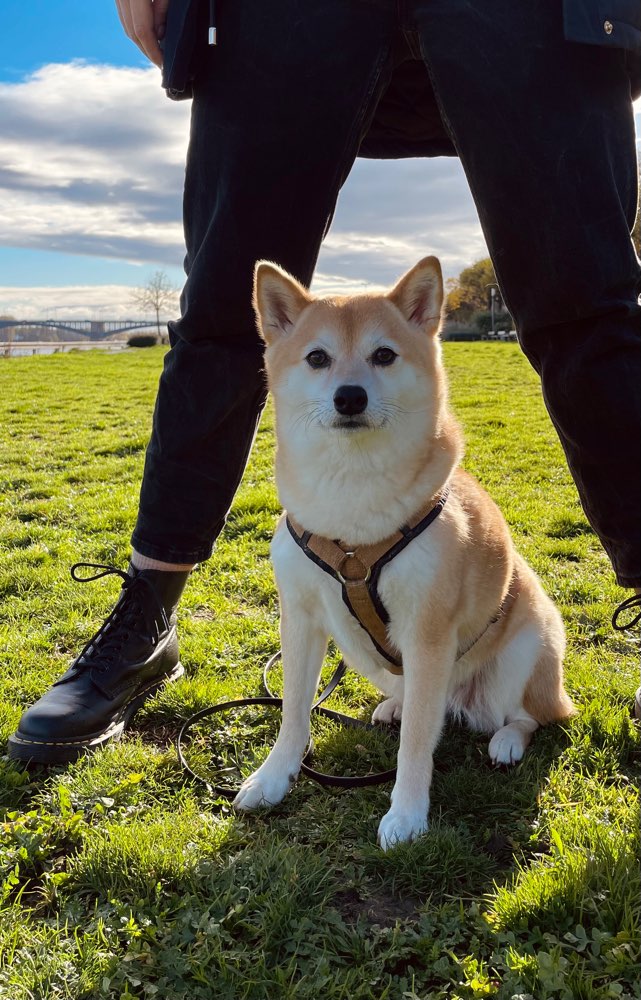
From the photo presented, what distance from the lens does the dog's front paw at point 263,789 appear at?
229 centimetres

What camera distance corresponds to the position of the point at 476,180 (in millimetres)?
2252

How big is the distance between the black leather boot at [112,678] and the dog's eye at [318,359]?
94cm

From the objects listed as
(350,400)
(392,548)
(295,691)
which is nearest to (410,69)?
(350,400)

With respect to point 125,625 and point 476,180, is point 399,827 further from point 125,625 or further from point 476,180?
point 476,180

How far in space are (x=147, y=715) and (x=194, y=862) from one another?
937mm

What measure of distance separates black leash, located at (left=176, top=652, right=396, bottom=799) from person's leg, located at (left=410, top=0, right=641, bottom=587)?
1.21m

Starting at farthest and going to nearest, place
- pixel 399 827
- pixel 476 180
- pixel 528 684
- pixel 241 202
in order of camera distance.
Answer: pixel 528 684, pixel 241 202, pixel 476 180, pixel 399 827

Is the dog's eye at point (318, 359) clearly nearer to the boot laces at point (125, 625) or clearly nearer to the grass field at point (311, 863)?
the boot laces at point (125, 625)

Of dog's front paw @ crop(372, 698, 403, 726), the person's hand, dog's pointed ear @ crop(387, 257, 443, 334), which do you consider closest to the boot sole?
dog's front paw @ crop(372, 698, 403, 726)

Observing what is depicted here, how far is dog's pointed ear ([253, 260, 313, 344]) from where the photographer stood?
2406 mm

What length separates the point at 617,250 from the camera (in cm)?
214

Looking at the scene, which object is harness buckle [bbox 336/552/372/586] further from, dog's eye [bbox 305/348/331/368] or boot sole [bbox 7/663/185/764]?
boot sole [bbox 7/663/185/764]

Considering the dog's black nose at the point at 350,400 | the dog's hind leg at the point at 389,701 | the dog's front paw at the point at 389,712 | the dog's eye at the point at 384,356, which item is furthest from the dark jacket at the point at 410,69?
the dog's front paw at the point at 389,712

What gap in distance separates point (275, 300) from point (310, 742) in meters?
1.45
